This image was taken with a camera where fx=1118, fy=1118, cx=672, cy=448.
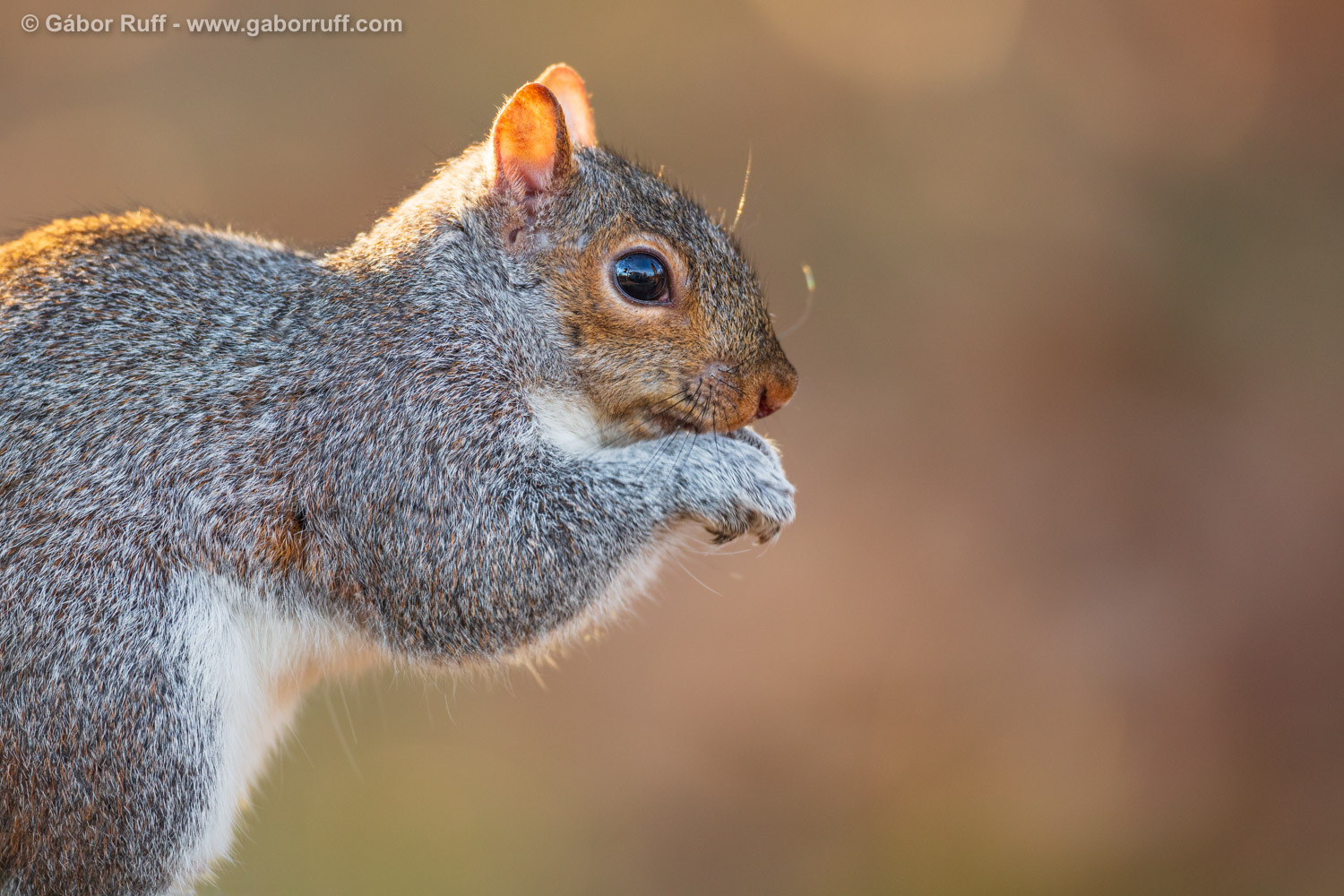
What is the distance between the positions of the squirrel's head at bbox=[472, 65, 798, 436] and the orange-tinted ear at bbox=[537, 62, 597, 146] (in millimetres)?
449

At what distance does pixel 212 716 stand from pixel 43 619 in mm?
364

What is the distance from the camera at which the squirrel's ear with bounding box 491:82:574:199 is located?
241cm

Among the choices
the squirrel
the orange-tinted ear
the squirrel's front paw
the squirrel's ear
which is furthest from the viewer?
the orange-tinted ear

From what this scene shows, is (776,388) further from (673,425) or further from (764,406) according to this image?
(673,425)

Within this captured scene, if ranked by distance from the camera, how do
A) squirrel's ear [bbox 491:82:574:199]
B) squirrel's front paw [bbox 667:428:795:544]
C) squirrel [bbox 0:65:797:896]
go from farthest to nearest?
squirrel's front paw [bbox 667:428:795:544], squirrel's ear [bbox 491:82:574:199], squirrel [bbox 0:65:797:896]

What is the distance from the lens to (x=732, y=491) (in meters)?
2.52

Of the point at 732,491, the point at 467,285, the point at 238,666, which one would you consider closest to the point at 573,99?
the point at 467,285

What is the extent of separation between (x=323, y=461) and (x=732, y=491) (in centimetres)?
89

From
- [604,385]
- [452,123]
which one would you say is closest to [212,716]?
[604,385]

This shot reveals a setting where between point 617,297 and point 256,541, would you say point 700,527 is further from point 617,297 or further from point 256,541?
point 256,541

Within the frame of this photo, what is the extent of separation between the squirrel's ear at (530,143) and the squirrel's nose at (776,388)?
2.15 feet

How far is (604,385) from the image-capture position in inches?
97.7

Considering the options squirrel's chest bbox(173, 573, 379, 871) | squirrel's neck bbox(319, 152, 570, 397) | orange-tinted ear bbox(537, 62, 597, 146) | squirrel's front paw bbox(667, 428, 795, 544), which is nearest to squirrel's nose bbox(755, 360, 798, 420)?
squirrel's front paw bbox(667, 428, 795, 544)

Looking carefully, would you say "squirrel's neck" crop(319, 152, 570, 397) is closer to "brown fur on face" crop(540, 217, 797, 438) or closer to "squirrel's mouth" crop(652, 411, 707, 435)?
"brown fur on face" crop(540, 217, 797, 438)
